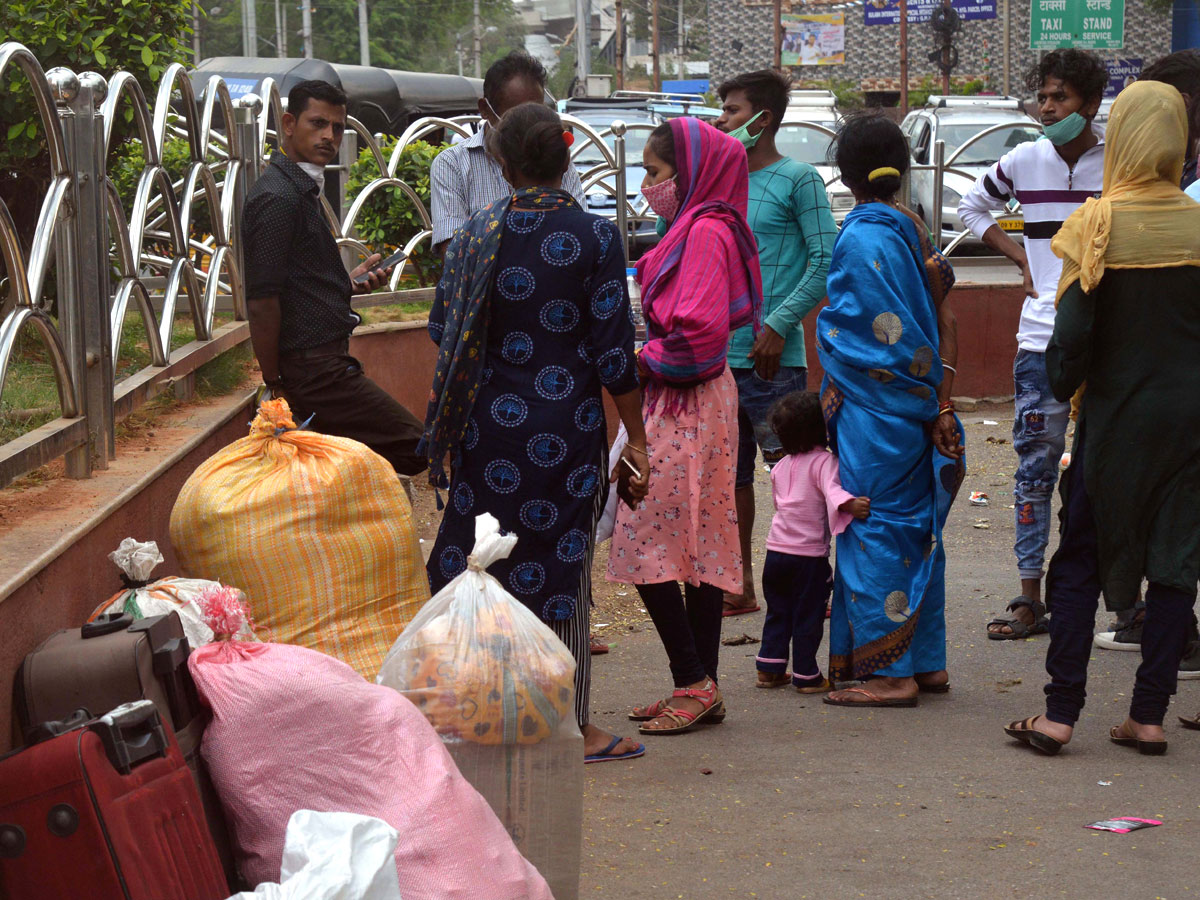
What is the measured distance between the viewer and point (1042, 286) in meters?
5.04

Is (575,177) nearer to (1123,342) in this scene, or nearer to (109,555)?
(1123,342)

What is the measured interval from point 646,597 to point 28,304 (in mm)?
1742

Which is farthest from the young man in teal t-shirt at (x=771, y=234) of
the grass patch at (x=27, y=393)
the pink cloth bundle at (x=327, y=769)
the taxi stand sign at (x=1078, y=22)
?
the taxi stand sign at (x=1078, y=22)

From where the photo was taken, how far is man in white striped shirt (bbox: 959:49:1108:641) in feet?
16.0

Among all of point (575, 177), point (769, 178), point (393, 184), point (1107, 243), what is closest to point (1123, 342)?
point (1107, 243)

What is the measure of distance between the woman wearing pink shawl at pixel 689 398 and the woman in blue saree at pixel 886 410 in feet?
1.05

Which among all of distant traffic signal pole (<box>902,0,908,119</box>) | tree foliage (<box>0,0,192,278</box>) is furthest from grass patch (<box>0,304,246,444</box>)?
distant traffic signal pole (<box>902,0,908,119</box>)

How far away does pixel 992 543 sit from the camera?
6.32 m

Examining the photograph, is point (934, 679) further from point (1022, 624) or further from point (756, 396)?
point (756, 396)

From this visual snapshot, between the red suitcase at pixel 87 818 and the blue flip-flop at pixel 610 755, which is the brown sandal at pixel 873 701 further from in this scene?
the red suitcase at pixel 87 818

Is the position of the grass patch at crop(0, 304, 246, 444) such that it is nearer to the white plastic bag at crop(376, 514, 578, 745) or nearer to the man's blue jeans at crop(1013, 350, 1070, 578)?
the white plastic bag at crop(376, 514, 578, 745)

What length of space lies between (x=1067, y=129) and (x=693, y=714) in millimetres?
2449

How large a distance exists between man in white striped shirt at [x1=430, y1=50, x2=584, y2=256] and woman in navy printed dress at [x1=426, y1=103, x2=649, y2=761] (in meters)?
1.37

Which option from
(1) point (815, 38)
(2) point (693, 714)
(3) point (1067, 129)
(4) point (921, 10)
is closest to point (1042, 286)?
(3) point (1067, 129)
